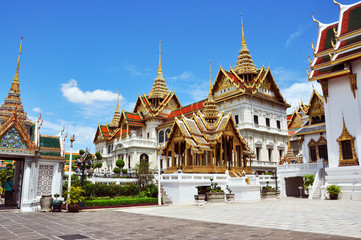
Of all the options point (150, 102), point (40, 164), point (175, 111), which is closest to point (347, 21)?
point (40, 164)

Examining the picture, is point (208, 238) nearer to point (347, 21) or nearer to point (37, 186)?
point (37, 186)

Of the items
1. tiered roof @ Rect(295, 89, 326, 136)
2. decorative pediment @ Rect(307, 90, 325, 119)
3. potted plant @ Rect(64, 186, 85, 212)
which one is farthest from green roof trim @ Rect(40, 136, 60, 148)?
decorative pediment @ Rect(307, 90, 325, 119)

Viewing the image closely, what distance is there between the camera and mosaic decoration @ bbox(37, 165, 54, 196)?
14117 mm

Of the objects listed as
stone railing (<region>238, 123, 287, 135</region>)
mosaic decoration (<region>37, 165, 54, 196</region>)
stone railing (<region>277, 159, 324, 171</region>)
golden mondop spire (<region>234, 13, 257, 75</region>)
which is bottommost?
mosaic decoration (<region>37, 165, 54, 196</region>)

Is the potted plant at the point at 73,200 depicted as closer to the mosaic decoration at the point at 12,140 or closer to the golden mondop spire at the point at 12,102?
the mosaic decoration at the point at 12,140

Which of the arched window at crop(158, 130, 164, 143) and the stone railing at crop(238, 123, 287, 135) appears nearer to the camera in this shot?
the stone railing at crop(238, 123, 287, 135)

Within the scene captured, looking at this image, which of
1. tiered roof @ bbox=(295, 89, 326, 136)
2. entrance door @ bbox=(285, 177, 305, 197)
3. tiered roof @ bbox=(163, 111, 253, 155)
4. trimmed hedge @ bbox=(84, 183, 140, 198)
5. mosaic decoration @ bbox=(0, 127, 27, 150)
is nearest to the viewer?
mosaic decoration @ bbox=(0, 127, 27, 150)

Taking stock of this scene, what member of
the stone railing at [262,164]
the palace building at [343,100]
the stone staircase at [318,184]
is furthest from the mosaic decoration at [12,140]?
the stone railing at [262,164]

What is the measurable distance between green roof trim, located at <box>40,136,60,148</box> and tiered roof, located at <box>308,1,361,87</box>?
17755mm

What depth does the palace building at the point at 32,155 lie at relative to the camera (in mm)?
13406

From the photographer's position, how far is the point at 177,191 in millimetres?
17250

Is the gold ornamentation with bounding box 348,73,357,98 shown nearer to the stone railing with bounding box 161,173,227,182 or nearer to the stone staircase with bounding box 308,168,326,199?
the stone staircase with bounding box 308,168,326,199

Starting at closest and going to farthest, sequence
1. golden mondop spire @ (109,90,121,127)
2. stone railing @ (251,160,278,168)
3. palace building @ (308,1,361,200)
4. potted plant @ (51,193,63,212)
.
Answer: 1. potted plant @ (51,193,63,212)
2. palace building @ (308,1,361,200)
3. stone railing @ (251,160,278,168)
4. golden mondop spire @ (109,90,121,127)

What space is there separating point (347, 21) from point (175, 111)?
29.3 meters
